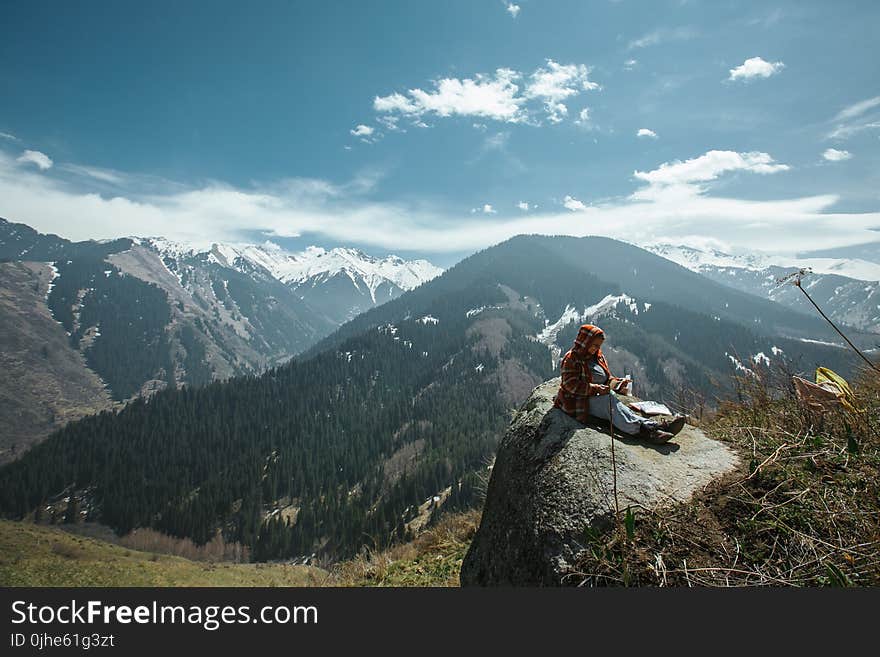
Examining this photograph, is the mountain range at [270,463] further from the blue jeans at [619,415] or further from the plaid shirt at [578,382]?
the blue jeans at [619,415]

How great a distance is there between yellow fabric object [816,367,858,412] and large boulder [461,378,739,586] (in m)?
1.49

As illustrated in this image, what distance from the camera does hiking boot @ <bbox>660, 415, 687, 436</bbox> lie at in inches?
201

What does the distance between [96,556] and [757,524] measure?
67334 mm

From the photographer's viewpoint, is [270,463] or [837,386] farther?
[270,463]

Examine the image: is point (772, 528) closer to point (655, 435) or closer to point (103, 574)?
point (655, 435)

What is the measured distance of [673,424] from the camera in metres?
5.13

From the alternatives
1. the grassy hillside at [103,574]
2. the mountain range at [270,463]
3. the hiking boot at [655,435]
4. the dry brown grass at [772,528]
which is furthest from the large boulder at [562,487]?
the mountain range at [270,463]

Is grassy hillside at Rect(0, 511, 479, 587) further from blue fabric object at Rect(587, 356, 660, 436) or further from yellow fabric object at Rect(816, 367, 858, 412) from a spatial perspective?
yellow fabric object at Rect(816, 367, 858, 412)

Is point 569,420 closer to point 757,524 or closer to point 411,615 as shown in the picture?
point 757,524

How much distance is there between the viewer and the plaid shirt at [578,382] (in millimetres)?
5316

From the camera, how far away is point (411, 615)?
3.20 m

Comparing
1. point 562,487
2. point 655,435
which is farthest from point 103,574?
point 655,435

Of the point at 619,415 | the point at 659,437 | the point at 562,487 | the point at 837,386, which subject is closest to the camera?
the point at 562,487

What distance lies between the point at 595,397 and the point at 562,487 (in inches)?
60.9
